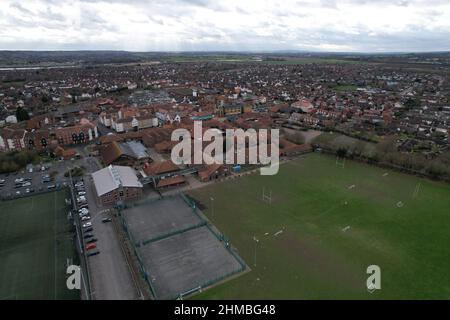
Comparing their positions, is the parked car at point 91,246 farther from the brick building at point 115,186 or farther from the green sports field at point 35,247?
the brick building at point 115,186

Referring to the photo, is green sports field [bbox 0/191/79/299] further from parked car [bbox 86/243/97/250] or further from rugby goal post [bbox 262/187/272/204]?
rugby goal post [bbox 262/187/272/204]

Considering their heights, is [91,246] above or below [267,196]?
below

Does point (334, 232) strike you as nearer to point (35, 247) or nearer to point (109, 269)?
point (109, 269)

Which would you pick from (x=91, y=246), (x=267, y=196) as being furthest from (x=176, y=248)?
(x=267, y=196)

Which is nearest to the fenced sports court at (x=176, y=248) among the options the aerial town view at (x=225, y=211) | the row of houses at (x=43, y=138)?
the aerial town view at (x=225, y=211)

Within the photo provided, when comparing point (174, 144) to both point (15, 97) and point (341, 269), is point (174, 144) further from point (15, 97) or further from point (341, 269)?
point (15, 97)

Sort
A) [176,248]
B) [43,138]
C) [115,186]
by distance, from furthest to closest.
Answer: [43,138] → [115,186] → [176,248]

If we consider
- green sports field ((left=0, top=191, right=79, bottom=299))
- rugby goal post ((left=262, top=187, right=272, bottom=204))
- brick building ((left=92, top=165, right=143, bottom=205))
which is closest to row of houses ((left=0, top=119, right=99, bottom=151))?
green sports field ((left=0, top=191, right=79, bottom=299))
